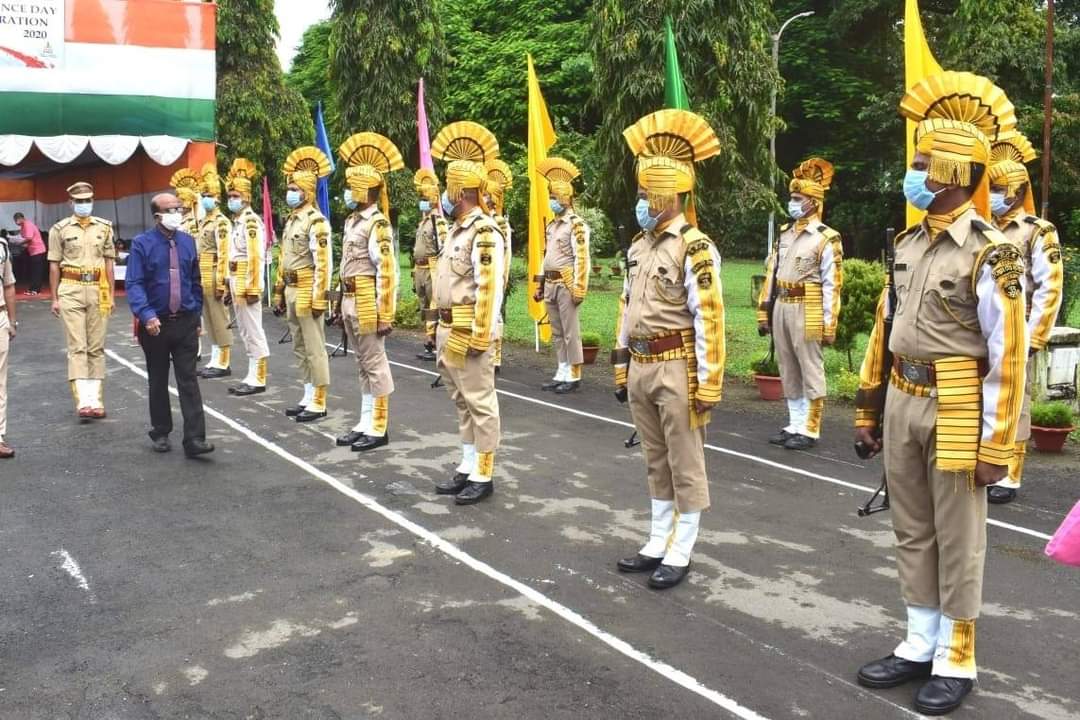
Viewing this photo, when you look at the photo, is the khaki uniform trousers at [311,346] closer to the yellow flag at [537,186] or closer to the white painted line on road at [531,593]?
the white painted line on road at [531,593]

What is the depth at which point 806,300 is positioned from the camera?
909 cm

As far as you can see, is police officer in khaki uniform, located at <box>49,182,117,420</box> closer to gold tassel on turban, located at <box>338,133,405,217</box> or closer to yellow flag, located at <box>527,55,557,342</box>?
gold tassel on turban, located at <box>338,133,405,217</box>

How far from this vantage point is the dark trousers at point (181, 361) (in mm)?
8493

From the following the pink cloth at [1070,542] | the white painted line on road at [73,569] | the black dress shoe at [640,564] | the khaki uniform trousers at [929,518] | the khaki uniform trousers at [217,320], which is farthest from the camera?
the khaki uniform trousers at [217,320]

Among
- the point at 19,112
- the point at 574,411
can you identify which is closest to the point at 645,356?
the point at 574,411

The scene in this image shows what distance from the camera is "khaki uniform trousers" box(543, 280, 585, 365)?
1205 centimetres

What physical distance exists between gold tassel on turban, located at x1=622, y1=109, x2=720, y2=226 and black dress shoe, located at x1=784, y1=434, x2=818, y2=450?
3905mm

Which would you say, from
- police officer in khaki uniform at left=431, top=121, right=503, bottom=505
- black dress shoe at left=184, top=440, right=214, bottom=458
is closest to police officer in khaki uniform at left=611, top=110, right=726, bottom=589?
police officer in khaki uniform at left=431, top=121, right=503, bottom=505

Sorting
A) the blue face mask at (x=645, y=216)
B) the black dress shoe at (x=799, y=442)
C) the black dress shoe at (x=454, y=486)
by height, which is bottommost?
the black dress shoe at (x=454, y=486)

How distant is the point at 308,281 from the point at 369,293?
1.35 metres

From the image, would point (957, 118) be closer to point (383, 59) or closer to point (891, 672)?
point (891, 672)

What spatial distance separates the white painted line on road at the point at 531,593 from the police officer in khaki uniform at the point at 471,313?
58cm

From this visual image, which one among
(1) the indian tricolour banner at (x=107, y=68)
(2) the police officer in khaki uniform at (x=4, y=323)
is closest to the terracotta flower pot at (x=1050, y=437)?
(2) the police officer in khaki uniform at (x=4, y=323)

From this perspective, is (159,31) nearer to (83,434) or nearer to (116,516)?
(83,434)
